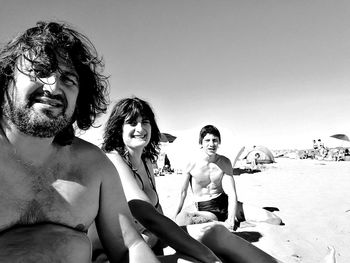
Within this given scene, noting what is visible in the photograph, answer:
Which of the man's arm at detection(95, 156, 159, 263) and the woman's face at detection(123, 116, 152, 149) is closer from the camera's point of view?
the man's arm at detection(95, 156, 159, 263)

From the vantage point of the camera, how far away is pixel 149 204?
7.55 ft

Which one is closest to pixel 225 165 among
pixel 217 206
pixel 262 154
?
pixel 217 206

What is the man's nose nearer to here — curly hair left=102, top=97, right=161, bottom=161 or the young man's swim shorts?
curly hair left=102, top=97, right=161, bottom=161

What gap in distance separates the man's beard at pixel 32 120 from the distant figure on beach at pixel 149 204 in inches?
36.8

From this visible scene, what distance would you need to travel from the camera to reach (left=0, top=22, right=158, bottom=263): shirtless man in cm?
154

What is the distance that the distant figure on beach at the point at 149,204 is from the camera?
1.99 metres

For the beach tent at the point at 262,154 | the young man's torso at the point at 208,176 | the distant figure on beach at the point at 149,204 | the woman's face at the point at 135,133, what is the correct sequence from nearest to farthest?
the distant figure on beach at the point at 149,204 < the woman's face at the point at 135,133 < the young man's torso at the point at 208,176 < the beach tent at the point at 262,154

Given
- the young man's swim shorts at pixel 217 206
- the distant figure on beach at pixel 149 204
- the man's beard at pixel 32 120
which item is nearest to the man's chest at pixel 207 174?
the young man's swim shorts at pixel 217 206

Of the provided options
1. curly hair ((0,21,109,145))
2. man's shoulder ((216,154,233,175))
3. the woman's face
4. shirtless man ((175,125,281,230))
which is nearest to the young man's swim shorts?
shirtless man ((175,125,281,230))

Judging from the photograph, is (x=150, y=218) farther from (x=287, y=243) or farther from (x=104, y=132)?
(x=287, y=243)

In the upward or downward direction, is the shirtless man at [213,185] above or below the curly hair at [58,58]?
below

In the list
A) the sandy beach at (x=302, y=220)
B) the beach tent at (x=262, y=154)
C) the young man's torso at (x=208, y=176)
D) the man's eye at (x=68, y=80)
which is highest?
the man's eye at (x=68, y=80)

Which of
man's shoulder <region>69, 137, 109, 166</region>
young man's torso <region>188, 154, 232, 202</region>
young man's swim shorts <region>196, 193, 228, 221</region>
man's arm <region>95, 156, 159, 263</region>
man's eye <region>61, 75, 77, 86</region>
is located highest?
man's eye <region>61, 75, 77, 86</region>

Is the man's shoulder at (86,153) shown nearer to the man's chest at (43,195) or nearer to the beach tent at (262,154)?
the man's chest at (43,195)
